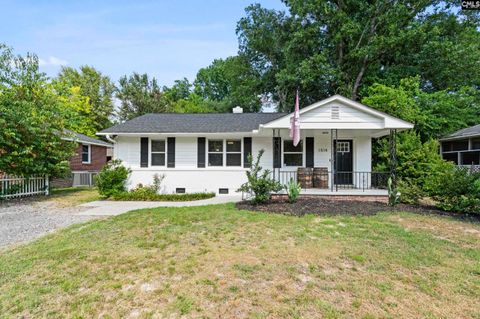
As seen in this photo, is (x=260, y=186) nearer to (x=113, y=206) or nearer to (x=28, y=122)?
(x=113, y=206)

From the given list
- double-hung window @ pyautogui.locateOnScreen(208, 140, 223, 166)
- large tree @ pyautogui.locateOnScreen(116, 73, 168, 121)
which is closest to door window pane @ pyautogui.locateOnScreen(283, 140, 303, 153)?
double-hung window @ pyautogui.locateOnScreen(208, 140, 223, 166)

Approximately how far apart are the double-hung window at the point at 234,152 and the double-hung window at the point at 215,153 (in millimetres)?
365

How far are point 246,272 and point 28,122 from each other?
432 inches

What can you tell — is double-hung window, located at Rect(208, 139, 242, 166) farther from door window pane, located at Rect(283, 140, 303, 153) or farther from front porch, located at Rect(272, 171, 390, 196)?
door window pane, located at Rect(283, 140, 303, 153)

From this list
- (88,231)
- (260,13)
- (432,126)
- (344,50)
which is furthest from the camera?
(260,13)

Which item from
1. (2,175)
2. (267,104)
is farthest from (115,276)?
(267,104)

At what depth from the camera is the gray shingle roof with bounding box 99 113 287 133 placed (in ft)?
A: 37.9

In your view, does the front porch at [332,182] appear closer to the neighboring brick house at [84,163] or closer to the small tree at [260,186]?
the small tree at [260,186]

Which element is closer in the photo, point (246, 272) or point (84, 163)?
point (246, 272)

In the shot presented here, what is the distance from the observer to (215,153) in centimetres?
1198

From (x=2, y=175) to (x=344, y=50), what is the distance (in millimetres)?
22925

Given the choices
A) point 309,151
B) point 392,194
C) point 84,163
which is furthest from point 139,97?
point 392,194

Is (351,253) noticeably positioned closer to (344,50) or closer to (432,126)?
(432,126)

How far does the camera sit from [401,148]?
11461mm
